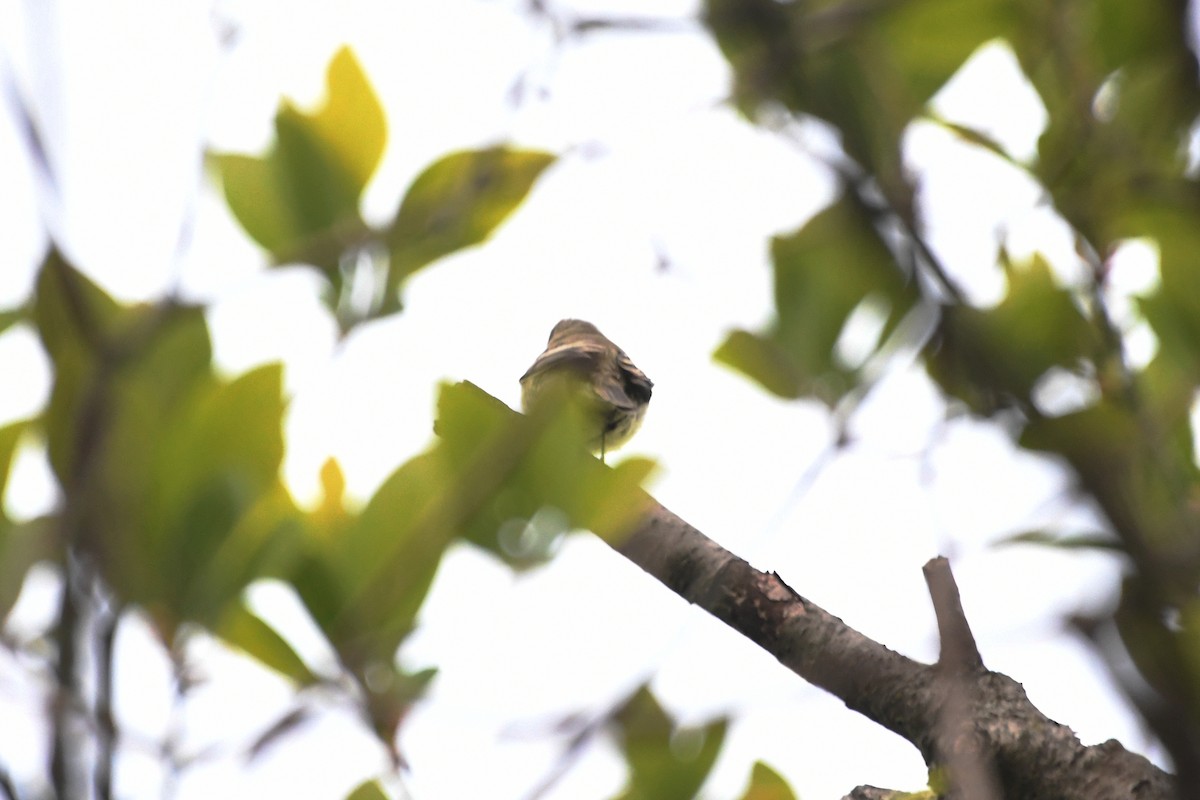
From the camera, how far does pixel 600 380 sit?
7.86 feet

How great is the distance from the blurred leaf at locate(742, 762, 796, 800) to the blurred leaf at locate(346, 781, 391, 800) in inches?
16.3

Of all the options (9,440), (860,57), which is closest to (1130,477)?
(860,57)

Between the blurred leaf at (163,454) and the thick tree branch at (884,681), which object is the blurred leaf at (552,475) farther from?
the thick tree branch at (884,681)

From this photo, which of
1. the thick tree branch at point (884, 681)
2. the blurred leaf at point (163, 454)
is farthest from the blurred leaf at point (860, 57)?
the thick tree branch at point (884, 681)

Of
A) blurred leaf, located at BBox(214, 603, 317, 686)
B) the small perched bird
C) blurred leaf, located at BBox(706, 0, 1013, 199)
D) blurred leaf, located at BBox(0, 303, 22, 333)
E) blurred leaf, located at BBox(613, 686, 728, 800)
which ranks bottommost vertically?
the small perched bird

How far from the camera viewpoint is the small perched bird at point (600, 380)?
2.20 meters

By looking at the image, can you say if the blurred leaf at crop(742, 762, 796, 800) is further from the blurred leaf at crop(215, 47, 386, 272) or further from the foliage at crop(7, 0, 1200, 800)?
the blurred leaf at crop(215, 47, 386, 272)

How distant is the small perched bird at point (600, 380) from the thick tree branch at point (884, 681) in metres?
0.23

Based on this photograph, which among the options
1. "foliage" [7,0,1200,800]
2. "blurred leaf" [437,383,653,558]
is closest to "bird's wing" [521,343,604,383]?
"foliage" [7,0,1200,800]

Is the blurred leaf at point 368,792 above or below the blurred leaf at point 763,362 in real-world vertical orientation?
below

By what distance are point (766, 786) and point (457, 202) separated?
780mm

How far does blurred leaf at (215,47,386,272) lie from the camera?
3.62 ft

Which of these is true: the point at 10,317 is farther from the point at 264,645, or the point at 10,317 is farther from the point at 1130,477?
the point at 1130,477

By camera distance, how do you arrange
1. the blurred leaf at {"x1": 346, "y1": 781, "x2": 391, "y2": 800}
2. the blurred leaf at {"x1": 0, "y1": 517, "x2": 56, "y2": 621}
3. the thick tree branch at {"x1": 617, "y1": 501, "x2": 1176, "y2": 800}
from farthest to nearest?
Result: the thick tree branch at {"x1": 617, "y1": 501, "x2": 1176, "y2": 800}
the blurred leaf at {"x1": 346, "y1": 781, "x2": 391, "y2": 800}
the blurred leaf at {"x1": 0, "y1": 517, "x2": 56, "y2": 621}
